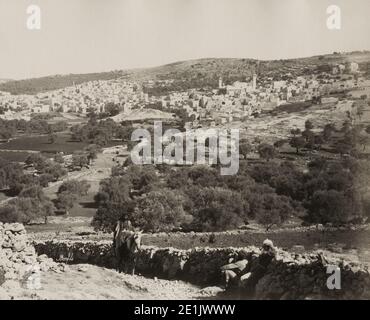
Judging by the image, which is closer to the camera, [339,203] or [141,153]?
[339,203]

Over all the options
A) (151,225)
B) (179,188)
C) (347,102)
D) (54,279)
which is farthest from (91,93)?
(54,279)

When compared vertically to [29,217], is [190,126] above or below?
above

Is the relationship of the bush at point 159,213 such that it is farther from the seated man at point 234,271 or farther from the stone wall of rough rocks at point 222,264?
the seated man at point 234,271

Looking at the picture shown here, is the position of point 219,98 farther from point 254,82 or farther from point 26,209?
point 26,209

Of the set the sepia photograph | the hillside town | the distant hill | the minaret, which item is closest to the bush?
the sepia photograph

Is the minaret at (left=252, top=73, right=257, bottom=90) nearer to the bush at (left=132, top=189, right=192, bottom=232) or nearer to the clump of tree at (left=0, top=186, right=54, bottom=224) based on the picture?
the bush at (left=132, top=189, right=192, bottom=232)
